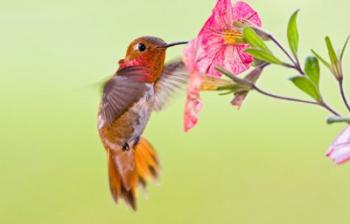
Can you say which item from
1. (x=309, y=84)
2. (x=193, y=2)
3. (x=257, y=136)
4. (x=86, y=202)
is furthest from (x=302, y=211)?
(x=309, y=84)

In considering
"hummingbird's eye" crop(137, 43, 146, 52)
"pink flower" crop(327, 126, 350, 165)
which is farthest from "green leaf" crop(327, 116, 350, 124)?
"hummingbird's eye" crop(137, 43, 146, 52)

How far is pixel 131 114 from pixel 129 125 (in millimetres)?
14

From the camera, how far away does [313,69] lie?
2.03 ft

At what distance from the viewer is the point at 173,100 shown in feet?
2.83

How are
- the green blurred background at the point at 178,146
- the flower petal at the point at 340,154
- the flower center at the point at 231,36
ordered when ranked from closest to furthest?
the flower petal at the point at 340,154 < the flower center at the point at 231,36 < the green blurred background at the point at 178,146

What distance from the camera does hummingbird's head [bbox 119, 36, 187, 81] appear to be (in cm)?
75

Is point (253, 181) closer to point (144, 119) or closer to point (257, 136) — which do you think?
point (257, 136)

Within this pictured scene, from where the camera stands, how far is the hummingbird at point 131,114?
74 cm

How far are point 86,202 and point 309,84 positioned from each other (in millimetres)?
2516

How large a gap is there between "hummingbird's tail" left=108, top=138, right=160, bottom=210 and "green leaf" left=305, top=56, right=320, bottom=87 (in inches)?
8.3

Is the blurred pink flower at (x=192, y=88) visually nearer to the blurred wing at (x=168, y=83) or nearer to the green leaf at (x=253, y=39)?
the green leaf at (x=253, y=39)

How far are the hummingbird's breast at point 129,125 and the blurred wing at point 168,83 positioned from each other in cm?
8

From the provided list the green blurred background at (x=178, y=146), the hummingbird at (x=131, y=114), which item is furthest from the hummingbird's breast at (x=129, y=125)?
the green blurred background at (x=178, y=146)

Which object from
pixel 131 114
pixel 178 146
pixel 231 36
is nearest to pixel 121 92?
pixel 131 114
